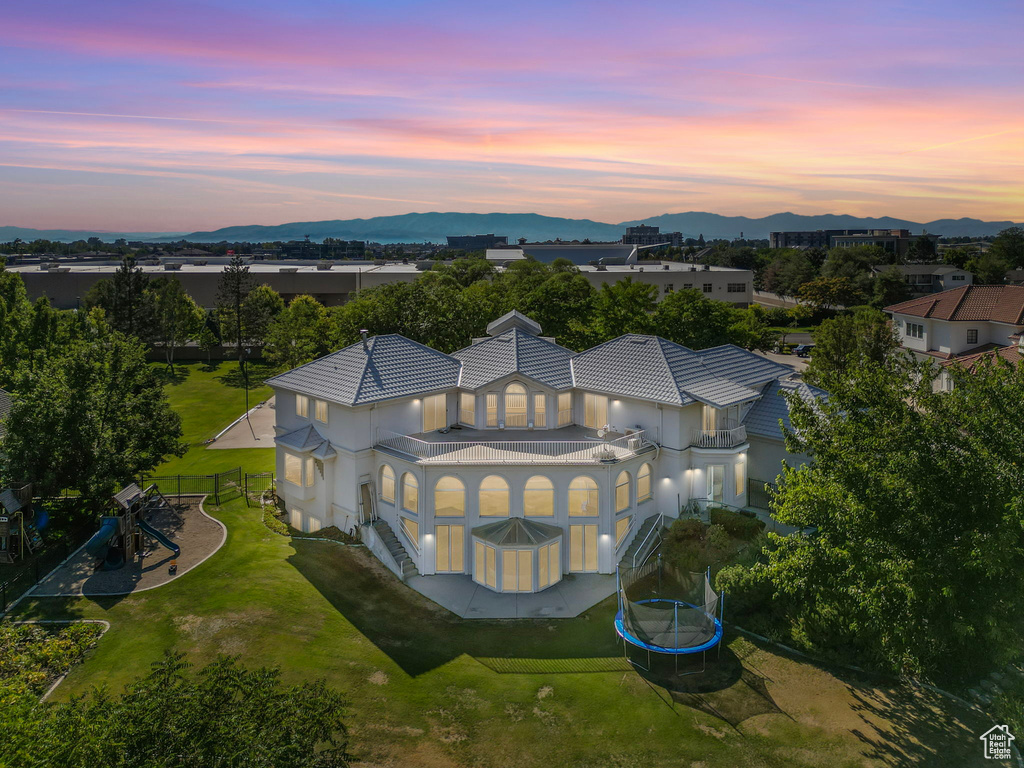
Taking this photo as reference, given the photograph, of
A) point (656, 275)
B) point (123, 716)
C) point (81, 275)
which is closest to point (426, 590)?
point (123, 716)

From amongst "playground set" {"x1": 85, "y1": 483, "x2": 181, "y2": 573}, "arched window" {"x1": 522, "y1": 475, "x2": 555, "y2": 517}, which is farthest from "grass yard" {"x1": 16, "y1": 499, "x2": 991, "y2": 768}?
"arched window" {"x1": 522, "y1": 475, "x2": 555, "y2": 517}

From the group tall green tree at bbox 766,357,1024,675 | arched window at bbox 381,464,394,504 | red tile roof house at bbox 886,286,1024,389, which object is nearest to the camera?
tall green tree at bbox 766,357,1024,675

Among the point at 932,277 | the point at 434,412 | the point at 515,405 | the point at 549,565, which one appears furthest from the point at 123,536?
the point at 932,277

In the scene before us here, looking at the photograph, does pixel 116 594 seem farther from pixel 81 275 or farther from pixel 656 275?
pixel 81 275

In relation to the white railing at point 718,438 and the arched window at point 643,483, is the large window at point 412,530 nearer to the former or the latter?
the arched window at point 643,483

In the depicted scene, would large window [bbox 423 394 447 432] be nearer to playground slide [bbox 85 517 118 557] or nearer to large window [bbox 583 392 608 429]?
large window [bbox 583 392 608 429]
